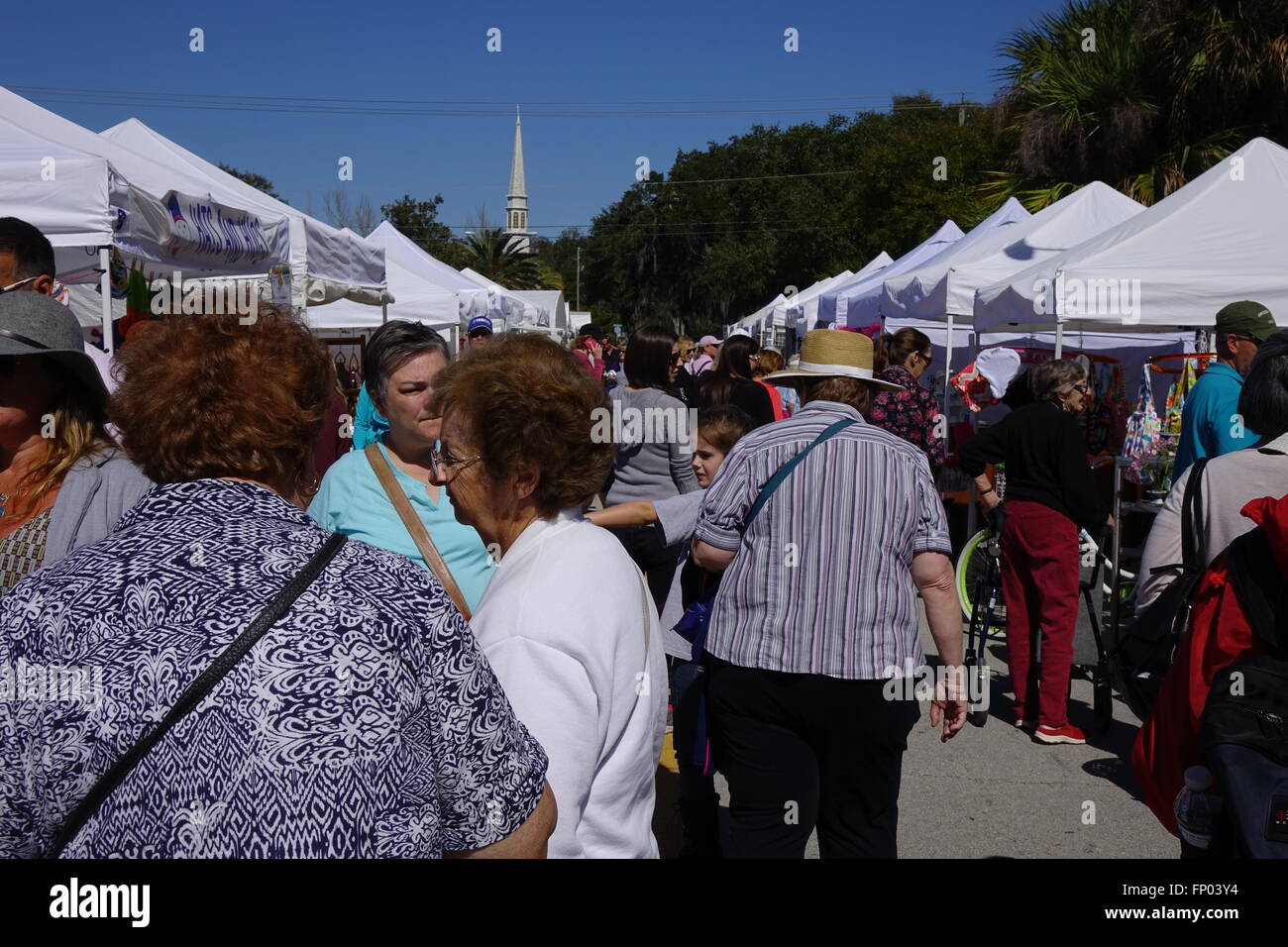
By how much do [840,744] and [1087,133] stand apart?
15779 mm

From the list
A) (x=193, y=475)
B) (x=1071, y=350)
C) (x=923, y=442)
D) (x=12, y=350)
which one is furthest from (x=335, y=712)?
(x=1071, y=350)

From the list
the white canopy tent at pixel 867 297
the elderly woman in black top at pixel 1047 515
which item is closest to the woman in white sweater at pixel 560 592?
the elderly woman in black top at pixel 1047 515

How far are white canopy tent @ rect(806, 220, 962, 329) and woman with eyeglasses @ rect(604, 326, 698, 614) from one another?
8.84 metres

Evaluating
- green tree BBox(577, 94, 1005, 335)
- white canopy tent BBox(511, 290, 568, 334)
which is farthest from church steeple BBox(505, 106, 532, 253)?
white canopy tent BBox(511, 290, 568, 334)

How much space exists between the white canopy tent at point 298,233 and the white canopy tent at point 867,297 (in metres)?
7.52

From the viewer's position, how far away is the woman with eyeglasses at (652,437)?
5203mm

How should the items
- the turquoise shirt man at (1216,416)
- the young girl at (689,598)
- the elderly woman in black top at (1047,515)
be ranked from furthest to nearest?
1. the elderly woman in black top at (1047,515)
2. the turquoise shirt man at (1216,416)
3. the young girl at (689,598)

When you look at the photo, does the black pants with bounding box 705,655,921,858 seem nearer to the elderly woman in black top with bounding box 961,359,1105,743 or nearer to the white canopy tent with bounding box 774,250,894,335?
the elderly woman in black top with bounding box 961,359,1105,743

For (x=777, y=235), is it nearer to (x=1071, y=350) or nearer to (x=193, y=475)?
(x=1071, y=350)

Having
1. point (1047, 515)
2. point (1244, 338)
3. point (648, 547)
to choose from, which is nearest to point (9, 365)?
point (648, 547)

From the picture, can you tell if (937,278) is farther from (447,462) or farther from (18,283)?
(447,462)

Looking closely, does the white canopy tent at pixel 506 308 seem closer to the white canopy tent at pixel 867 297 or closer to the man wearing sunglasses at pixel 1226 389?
the white canopy tent at pixel 867 297

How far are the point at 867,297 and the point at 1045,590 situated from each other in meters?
9.79

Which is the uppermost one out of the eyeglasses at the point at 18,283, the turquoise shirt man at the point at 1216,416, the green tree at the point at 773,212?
the green tree at the point at 773,212
